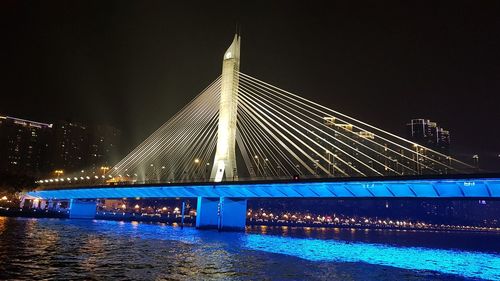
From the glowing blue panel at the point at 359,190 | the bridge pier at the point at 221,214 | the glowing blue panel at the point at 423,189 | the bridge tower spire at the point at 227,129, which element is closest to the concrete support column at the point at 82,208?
the bridge pier at the point at 221,214

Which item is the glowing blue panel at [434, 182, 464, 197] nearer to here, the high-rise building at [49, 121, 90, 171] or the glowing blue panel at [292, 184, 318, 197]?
the glowing blue panel at [292, 184, 318, 197]

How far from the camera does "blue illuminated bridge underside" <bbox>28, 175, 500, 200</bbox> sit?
31328 millimetres

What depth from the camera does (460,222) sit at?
192500mm

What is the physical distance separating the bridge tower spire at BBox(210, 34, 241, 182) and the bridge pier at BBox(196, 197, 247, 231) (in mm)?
7383

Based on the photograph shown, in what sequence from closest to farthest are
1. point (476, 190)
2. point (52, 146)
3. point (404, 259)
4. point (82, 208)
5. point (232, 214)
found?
1. point (404, 259)
2. point (476, 190)
3. point (232, 214)
4. point (82, 208)
5. point (52, 146)

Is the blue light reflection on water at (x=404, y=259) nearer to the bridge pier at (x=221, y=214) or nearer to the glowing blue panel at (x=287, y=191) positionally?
the glowing blue panel at (x=287, y=191)

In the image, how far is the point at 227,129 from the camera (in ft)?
150

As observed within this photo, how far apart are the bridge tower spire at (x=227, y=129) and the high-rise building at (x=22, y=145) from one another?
4424 inches

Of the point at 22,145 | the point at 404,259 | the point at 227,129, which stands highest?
the point at 22,145

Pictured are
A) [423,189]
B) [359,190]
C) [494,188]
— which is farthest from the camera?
[359,190]

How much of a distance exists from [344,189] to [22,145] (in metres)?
136

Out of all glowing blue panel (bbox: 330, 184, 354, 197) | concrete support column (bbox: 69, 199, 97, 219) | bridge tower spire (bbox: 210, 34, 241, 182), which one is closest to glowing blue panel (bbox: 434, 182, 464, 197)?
glowing blue panel (bbox: 330, 184, 354, 197)

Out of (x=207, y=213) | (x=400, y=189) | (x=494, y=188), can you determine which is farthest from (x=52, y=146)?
(x=494, y=188)

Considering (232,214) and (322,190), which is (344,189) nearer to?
(322,190)
